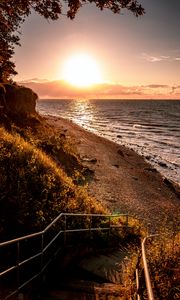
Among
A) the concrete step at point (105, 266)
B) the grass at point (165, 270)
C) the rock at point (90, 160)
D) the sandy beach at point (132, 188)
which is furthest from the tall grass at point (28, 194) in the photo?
the rock at point (90, 160)

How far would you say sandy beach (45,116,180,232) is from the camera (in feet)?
81.6

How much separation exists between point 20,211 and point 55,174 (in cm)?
530

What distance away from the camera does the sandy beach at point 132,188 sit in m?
24.9

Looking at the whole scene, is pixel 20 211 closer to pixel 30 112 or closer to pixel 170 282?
pixel 170 282

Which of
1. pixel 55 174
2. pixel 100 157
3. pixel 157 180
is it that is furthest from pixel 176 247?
pixel 100 157

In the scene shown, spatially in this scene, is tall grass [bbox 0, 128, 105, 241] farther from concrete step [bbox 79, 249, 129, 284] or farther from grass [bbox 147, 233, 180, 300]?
grass [bbox 147, 233, 180, 300]

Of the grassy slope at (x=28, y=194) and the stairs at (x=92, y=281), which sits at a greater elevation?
the grassy slope at (x=28, y=194)

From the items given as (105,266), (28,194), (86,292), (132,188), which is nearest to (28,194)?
(28,194)

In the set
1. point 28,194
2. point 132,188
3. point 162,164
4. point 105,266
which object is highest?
point 28,194

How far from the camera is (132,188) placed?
31.0 meters

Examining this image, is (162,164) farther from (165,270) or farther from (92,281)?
(165,270)

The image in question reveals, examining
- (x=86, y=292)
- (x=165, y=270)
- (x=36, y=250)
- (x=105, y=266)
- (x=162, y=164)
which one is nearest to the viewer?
(x=165, y=270)

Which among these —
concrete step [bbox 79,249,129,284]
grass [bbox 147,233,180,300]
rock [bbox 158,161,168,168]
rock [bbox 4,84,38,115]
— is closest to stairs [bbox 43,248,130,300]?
concrete step [bbox 79,249,129,284]

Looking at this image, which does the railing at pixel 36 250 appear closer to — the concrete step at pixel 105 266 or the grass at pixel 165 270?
the concrete step at pixel 105 266
